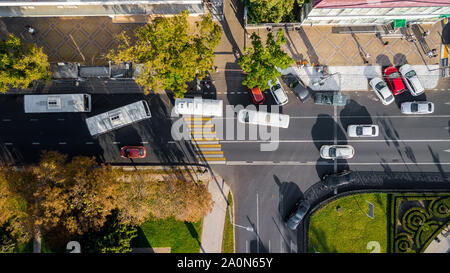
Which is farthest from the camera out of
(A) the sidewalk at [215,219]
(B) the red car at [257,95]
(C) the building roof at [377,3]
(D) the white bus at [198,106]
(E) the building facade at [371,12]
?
Result: (A) the sidewalk at [215,219]

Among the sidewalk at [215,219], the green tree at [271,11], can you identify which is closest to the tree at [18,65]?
the sidewalk at [215,219]

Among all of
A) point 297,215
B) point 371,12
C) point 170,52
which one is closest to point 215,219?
point 297,215

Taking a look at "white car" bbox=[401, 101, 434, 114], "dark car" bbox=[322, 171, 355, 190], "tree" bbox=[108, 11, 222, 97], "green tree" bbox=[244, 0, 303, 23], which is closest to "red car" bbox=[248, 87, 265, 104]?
"tree" bbox=[108, 11, 222, 97]

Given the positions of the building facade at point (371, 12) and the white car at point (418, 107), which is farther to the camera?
the white car at point (418, 107)

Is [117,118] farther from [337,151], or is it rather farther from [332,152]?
[337,151]

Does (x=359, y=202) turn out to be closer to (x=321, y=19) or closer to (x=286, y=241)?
(x=286, y=241)

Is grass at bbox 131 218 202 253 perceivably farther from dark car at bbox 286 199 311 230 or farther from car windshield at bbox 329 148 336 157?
car windshield at bbox 329 148 336 157

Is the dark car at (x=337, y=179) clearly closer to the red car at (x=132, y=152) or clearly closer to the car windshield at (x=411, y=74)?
the car windshield at (x=411, y=74)
